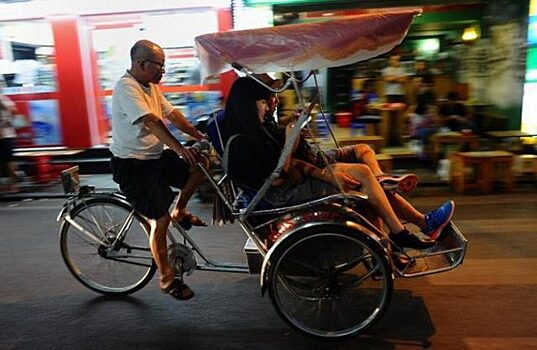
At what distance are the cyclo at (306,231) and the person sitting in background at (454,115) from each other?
4.51 meters

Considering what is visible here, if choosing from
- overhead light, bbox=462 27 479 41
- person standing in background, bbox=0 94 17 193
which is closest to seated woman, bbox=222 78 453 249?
person standing in background, bbox=0 94 17 193

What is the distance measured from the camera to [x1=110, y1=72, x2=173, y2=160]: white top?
118 inches

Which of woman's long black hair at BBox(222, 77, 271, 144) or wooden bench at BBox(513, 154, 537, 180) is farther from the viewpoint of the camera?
wooden bench at BBox(513, 154, 537, 180)

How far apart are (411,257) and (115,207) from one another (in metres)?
2.19

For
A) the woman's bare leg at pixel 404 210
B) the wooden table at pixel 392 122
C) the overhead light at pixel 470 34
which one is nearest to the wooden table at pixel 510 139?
the wooden table at pixel 392 122

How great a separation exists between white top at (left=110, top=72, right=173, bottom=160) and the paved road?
3.85ft

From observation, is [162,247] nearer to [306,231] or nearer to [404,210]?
[306,231]

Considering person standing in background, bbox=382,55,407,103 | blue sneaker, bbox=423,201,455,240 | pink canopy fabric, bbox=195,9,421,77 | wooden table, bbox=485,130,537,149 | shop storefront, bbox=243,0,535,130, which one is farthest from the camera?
person standing in background, bbox=382,55,407,103

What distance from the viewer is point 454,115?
24.4 ft

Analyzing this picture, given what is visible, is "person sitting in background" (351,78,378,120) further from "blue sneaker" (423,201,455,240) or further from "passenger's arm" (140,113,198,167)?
"passenger's arm" (140,113,198,167)

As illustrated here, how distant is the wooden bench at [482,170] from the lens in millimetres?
6156

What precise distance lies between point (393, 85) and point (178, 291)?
19.1 feet

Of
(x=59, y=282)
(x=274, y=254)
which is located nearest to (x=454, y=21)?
(x=274, y=254)

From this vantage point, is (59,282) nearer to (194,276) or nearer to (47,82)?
(194,276)
